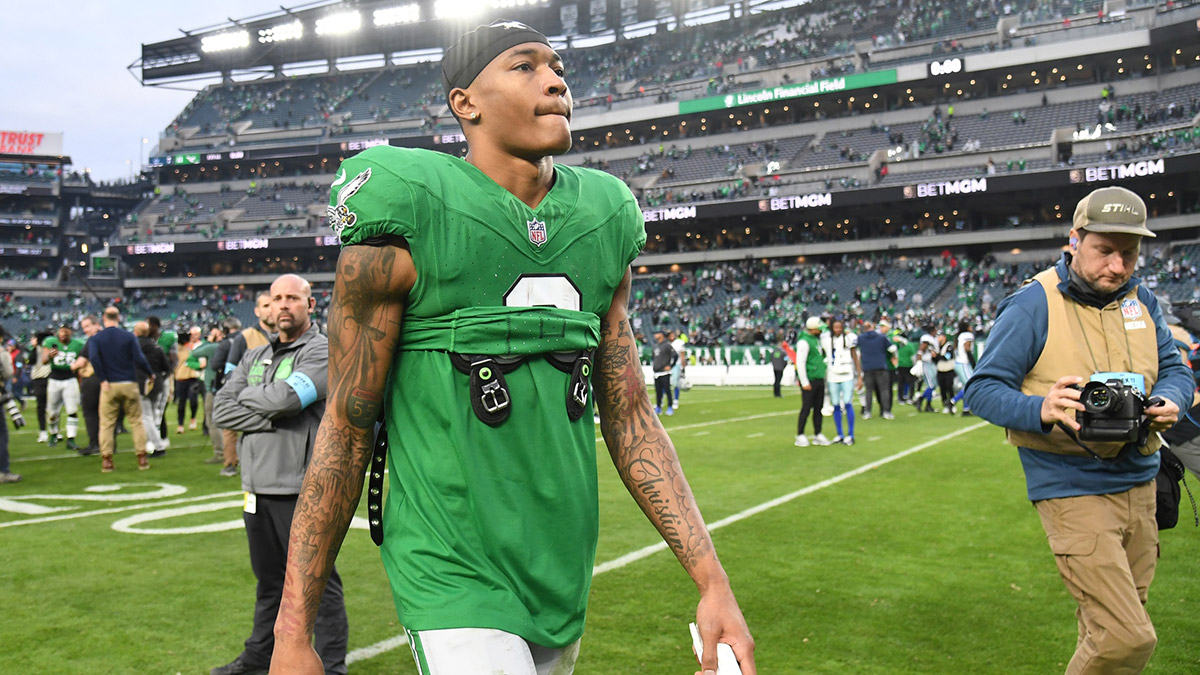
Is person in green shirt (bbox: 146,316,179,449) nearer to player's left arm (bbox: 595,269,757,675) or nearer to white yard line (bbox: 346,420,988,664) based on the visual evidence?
white yard line (bbox: 346,420,988,664)

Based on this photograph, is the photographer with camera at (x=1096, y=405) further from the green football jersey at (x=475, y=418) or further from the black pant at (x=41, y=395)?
the black pant at (x=41, y=395)

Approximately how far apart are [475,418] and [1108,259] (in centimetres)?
280

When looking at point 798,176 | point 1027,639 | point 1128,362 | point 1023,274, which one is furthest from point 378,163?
point 798,176

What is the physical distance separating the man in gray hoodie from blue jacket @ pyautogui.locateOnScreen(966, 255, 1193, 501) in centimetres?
315

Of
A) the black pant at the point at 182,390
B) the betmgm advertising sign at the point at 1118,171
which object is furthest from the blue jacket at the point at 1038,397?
the betmgm advertising sign at the point at 1118,171

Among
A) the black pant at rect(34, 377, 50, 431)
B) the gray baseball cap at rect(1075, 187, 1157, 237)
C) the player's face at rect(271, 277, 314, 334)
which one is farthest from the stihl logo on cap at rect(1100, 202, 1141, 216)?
Result: the black pant at rect(34, 377, 50, 431)

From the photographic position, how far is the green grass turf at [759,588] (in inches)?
195

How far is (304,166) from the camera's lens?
2766 inches

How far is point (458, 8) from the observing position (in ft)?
215

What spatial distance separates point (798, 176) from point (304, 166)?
38131mm

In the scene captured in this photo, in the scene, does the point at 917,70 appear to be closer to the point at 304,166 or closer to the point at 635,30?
the point at 635,30

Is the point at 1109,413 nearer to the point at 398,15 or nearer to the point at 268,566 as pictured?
the point at 268,566

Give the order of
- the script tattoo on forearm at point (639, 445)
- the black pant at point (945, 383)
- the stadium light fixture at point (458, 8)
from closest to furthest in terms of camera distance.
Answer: the script tattoo on forearm at point (639, 445) → the black pant at point (945, 383) → the stadium light fixture at point (458, 8)

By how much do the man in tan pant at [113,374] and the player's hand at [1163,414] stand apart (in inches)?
462
